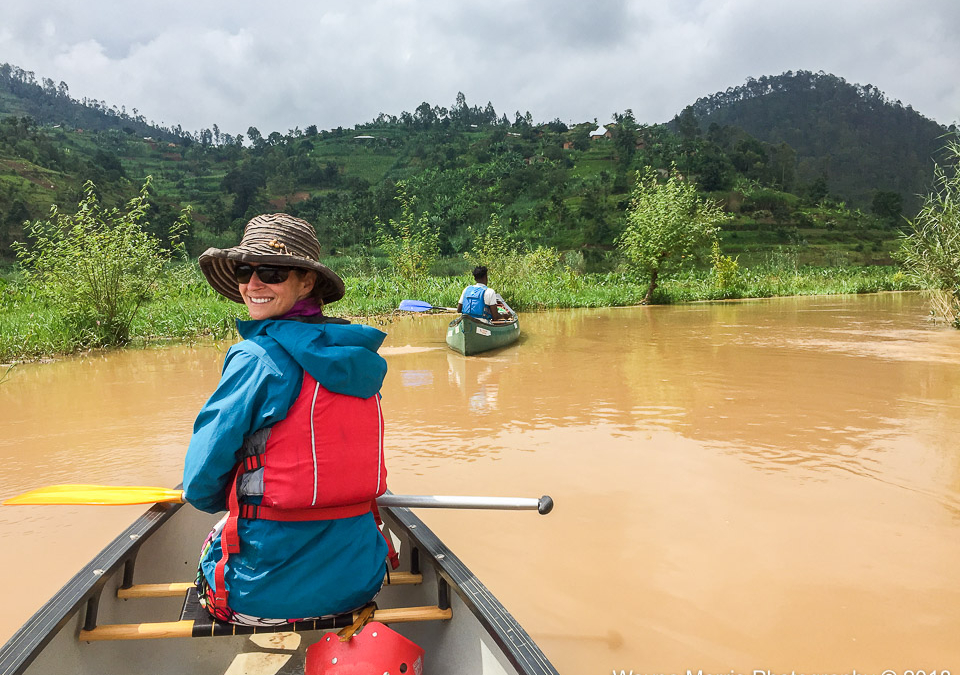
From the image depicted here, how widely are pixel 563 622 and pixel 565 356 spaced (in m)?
6.74

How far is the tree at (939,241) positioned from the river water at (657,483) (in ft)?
5.25

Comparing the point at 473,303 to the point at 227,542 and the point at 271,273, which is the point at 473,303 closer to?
the point at 271,273

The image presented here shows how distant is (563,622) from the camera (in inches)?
105

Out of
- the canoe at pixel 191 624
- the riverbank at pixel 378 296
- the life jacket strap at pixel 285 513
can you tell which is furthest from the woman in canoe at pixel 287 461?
the riverbank at pixel 378 296

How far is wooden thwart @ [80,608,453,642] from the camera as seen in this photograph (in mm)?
1844

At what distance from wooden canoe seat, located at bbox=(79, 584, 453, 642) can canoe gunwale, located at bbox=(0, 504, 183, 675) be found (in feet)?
0.39

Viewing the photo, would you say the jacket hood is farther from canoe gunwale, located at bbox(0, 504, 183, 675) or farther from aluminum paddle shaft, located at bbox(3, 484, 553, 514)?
canoe gunwale, located at bbox(0, 504, 183, 675)

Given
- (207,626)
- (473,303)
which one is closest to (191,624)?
(207,626)

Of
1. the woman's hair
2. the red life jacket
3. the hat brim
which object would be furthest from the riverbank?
the red life jacket

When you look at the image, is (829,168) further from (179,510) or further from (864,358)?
(179,510)

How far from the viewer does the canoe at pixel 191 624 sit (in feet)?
5.74

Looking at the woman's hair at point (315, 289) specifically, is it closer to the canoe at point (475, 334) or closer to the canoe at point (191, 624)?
the canoe at point (191, 624)

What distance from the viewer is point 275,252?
1.82 m

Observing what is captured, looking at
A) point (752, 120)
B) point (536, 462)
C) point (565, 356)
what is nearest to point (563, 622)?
point (536, 462)
